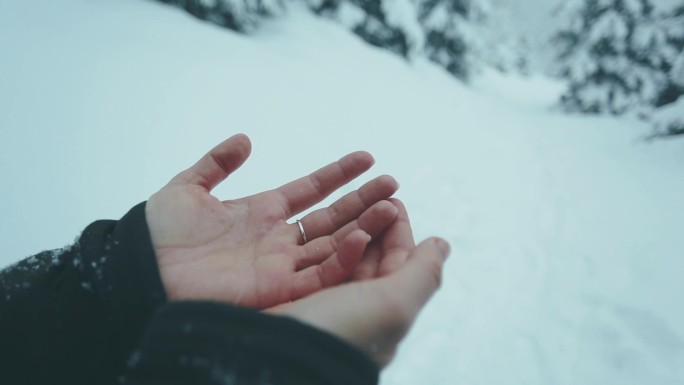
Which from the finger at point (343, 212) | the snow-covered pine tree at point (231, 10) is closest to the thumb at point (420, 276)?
the finger at point (343, 212)

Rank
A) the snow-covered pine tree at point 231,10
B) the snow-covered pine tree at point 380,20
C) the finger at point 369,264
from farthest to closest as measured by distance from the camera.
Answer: the snow-covered pine tree at point 380,20 < the snow-covered pine tree at point 231,10 < the finger at point 369,264

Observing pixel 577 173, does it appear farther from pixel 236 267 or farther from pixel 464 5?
pixel 464 5

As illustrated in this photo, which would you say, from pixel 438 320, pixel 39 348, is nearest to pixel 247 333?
pixel 39 348

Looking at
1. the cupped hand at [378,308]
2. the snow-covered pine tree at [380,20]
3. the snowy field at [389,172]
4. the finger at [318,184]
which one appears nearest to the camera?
the cupped hand at [378,308]

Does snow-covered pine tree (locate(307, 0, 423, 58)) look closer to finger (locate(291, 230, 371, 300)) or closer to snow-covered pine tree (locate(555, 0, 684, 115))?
snow-covered pine tree (locate(555, 0, 684, 115))

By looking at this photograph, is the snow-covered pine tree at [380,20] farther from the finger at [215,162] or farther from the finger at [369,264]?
the finger at [369,264]

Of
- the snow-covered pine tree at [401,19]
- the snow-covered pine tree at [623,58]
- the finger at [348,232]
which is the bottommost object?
the snow-covered pine tree at [623,58]

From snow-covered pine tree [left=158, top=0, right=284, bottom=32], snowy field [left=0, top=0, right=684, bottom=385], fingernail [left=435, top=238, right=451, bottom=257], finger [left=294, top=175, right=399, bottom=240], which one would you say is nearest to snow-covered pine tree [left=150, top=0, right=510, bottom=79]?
snow-covered pine tree [left=158, top=0, right=284, bottom=32]
